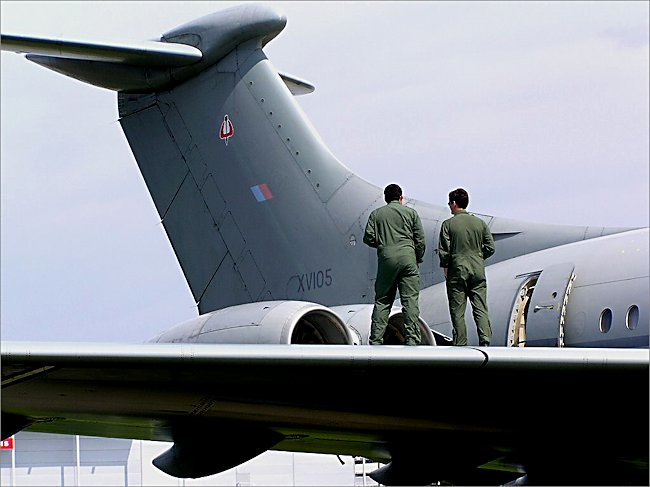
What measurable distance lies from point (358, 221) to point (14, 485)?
23.8 metres

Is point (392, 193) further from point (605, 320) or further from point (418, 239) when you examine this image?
point (605, 320)

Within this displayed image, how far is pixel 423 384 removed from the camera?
666cm

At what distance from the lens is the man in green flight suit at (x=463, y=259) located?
7.89 m

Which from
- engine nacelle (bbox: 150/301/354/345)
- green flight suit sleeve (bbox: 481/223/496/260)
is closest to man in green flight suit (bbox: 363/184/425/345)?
green flight suit sleeve (bbox: 481/223/496/260)

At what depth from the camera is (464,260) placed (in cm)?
789

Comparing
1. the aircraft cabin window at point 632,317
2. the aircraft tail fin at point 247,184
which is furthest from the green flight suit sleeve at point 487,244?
the aircraft tail fin at point 247,184

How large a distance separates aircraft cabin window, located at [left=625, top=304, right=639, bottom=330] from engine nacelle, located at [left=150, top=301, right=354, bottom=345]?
1.90m

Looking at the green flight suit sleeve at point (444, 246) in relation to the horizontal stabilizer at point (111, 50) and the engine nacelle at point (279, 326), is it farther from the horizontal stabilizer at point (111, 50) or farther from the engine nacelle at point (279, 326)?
the horizontal stabilizer at point (111, 50)

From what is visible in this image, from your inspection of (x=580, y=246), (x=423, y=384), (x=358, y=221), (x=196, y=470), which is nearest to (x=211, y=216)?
(x=358, y=221)

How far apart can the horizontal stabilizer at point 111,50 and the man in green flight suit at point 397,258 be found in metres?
4.15

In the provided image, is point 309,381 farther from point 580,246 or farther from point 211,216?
point 211,216

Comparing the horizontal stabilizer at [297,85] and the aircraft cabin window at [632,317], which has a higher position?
the horizontal stabilizer at [297,85]

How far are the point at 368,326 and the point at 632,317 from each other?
6.40 feet

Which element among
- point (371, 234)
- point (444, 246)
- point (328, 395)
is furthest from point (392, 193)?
point (328, 395)
